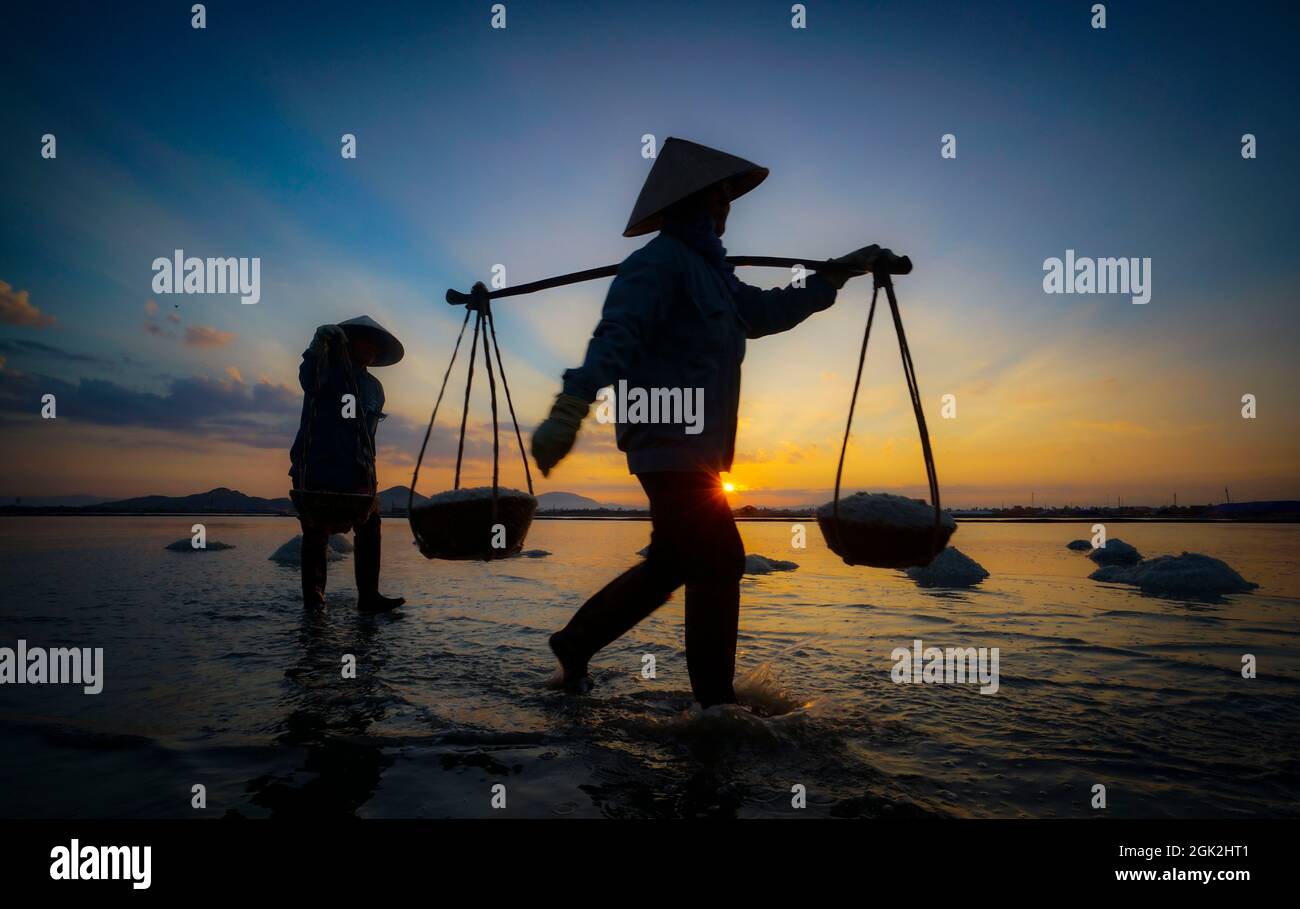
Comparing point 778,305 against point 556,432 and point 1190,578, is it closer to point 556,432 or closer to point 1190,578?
point 556,432

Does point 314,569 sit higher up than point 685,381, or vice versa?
point 685,381

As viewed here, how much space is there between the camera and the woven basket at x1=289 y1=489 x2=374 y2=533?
13.3 feet

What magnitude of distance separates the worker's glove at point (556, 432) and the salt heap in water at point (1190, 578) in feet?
25.3

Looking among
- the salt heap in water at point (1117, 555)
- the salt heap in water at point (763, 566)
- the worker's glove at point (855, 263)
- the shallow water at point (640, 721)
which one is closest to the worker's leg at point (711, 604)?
the shallow water at point (640, 721)

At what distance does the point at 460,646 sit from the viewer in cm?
405

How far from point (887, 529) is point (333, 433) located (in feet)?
13.8

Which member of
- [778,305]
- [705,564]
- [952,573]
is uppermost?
[778,305]

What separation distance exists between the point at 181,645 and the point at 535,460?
11.1ft

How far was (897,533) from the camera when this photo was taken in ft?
8.46

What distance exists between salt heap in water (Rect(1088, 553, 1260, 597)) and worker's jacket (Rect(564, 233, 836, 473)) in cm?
721

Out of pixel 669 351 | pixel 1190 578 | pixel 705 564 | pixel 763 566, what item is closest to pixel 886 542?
pixel 705 564

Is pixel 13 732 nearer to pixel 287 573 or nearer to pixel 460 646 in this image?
pixel 460 646
